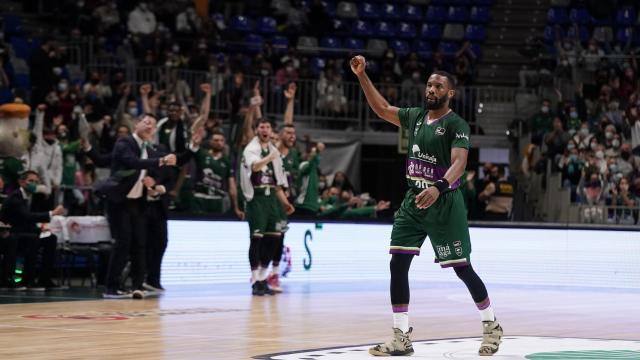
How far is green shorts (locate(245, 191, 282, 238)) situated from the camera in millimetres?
18016

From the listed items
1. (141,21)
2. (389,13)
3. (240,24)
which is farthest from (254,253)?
(389,13)

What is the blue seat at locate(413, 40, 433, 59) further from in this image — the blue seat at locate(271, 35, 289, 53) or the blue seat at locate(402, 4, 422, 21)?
the blue seat at locate(271, 35, 289, 53)

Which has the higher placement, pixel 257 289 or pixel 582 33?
pixel 582 33

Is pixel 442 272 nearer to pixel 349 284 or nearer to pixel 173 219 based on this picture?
pixel 349 284

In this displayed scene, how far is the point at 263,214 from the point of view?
18062 millimetres

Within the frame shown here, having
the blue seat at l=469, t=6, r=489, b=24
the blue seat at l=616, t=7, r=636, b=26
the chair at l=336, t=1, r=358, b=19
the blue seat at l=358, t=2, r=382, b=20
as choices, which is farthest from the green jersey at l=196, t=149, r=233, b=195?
the blue seat at l=616, t=7, r=636, b=26

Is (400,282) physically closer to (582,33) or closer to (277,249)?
(277,249)

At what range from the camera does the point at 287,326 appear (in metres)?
12.8

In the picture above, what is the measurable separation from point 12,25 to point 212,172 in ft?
32.7

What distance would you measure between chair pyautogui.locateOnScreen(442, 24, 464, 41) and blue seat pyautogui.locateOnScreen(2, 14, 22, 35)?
11324 millimetres

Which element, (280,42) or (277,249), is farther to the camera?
(280,42)

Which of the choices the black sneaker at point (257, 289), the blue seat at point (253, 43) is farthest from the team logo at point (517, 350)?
the blue seat at point (253, 43)

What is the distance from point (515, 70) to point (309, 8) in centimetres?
562

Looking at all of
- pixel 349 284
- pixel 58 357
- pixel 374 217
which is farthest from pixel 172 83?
pixel 58 357
